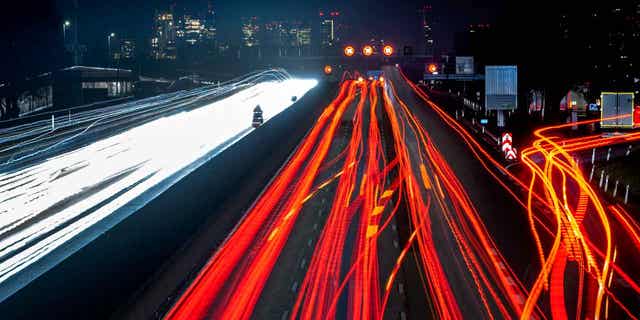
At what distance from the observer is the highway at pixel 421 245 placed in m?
17.4

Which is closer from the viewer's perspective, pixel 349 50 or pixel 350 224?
pixel 350 224

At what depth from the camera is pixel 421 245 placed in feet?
76.8

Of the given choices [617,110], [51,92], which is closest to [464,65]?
[51,92]

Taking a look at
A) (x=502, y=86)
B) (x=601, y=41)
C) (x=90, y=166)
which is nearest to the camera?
(x=90, y=166)

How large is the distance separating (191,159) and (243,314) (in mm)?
25994

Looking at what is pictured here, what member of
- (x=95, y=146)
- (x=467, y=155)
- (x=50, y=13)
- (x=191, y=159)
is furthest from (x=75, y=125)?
(x=50, y=13)

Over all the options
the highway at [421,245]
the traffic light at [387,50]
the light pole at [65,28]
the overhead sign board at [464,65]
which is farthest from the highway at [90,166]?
the overhead sign board at [464,65]

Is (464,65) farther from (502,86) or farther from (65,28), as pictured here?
(502,86)

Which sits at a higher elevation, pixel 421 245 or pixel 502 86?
pixel 502 86

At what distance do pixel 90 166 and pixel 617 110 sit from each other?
1097 inches

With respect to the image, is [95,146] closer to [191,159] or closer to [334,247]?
[191,159]

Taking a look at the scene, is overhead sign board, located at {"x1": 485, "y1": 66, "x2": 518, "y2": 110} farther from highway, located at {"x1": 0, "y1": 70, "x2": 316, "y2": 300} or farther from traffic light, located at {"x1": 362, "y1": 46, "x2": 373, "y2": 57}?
highway, located at {"x1": 0, "y1": 70, "x2": 316, "y2": 300}

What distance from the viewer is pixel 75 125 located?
180 ft

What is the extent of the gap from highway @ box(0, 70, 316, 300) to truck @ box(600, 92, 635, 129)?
2103 centimetres
